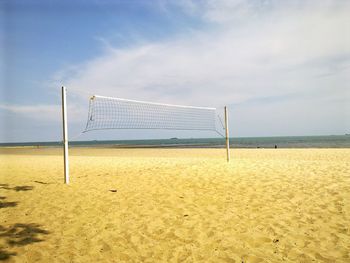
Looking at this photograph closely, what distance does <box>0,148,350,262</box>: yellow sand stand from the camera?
384 centimetres

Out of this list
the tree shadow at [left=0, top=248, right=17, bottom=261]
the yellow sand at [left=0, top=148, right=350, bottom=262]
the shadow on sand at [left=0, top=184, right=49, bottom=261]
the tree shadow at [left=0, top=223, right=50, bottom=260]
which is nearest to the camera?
the tree shadow at [left=0, top=248, right=17, bottom=261]

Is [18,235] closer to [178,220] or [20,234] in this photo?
[20,234]

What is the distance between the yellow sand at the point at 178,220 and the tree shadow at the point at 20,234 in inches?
0.6

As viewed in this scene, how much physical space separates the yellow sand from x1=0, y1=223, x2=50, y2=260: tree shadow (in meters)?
0.02

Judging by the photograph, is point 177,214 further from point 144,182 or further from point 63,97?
point 63,97

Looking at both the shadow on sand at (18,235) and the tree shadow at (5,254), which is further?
the shadow on sand at (18,235)

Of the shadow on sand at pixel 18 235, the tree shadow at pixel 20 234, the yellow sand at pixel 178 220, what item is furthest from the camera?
the tree shadow at pixel 20 234

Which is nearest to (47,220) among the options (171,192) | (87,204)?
(87,204)

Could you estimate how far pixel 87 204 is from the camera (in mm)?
6027

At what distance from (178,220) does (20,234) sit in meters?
2.74

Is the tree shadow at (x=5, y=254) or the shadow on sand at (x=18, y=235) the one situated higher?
the shadow on sand at (x=18, y=235)

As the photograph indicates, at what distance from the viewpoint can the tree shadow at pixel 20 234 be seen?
13.5 ft

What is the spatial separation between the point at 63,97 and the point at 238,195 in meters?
5.66

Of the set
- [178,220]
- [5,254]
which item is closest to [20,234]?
[5,254]
